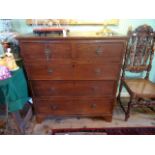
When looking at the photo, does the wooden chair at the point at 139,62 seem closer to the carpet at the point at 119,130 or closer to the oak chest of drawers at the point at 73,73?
the carpet at the point at 119,130

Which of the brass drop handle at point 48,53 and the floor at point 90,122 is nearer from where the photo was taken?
the brass drop handle at point 48,53

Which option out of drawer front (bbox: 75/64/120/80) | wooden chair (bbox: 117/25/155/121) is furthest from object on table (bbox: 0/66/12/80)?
wooden chair (bbox: 117/25/155/121)

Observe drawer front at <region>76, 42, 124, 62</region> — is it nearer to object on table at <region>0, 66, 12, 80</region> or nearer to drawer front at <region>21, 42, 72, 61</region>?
drawer front at <region>21, 42, 72, 61</region>

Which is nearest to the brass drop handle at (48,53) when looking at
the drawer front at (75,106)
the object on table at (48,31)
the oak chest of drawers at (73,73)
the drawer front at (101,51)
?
the oak chest of drawers at (73,73)

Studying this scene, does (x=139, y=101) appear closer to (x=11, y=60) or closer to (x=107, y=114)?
(x=107, y=114)

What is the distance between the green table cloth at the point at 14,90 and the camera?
1.34m

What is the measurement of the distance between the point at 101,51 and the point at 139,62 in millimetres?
798

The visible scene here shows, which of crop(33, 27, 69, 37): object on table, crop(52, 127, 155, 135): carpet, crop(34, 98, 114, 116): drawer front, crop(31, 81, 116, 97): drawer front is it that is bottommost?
crop(52, 127, 155, 135): carpet

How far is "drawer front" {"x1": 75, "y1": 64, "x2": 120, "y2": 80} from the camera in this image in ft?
5.18

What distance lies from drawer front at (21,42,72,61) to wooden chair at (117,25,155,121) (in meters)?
0.88

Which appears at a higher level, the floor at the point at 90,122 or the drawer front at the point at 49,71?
the drawer front at the point at 49,71

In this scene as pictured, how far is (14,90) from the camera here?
4.56 feet

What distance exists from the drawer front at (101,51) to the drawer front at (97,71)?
10cm
